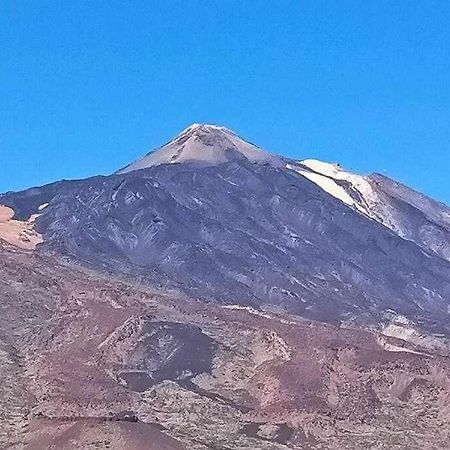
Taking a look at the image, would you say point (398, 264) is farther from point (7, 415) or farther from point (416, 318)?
point (7, 415)

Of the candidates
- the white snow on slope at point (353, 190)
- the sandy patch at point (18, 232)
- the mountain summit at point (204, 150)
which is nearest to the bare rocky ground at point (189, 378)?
the sandy patch at point (18, 232)

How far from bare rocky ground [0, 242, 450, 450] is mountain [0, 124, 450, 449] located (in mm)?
144

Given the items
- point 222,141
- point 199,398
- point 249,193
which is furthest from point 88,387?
point 222,141

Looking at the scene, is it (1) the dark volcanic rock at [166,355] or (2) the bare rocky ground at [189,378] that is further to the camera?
(1) the dark volcanic rock at [166,355]

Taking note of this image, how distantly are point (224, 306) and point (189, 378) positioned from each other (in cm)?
2298

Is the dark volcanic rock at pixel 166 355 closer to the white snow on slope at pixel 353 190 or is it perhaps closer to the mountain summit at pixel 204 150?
the mountain summit at pixel 204 150

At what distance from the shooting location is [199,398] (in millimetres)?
47031

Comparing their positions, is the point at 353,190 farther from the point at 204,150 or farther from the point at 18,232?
the point at 18,232

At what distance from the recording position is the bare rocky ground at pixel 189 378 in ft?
135

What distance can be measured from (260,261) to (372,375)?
43.6m

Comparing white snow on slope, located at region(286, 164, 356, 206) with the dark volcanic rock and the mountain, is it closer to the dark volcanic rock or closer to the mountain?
the mountain

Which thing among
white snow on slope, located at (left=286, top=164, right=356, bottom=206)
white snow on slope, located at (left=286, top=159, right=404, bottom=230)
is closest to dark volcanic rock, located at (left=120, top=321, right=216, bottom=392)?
white snow on slope, located at (left=286, top=159, right=404, bottom=230)

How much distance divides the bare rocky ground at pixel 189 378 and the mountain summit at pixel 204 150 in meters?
58.2

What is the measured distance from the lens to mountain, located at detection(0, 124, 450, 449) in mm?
44062
